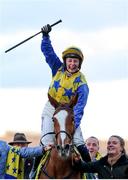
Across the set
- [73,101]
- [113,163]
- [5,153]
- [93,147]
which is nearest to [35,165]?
[5,153]

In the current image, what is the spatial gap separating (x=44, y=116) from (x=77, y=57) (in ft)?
3.53

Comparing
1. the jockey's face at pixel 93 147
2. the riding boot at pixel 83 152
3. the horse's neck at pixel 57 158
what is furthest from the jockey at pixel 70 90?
the jockey's face at pixel 93 147

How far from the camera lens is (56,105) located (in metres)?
12.1

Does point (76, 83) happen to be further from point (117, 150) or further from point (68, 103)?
point (117, 150)

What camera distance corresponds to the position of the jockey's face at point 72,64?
12.6 meters

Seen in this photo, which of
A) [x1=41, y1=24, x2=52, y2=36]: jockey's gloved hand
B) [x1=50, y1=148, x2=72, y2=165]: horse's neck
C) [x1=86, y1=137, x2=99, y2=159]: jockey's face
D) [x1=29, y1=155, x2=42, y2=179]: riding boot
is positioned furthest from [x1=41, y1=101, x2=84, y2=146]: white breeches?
[x1=86, y1=137, x2=99, y2=159]: jockey's face

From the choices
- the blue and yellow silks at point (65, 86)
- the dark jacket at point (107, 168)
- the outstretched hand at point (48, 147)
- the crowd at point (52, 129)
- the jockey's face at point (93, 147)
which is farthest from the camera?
the jockey's face at point (93, 147)

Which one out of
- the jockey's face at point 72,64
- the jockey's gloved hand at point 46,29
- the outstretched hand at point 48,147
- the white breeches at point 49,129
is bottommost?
the outstretched hand at point 48,147

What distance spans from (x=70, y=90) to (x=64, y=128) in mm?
1098

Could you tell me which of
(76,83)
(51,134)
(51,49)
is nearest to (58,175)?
(51,134)

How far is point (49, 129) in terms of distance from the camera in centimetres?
1226

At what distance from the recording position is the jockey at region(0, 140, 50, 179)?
12414 mm

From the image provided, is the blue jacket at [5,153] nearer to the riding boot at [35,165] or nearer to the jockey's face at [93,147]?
the riding boot at [35,165]

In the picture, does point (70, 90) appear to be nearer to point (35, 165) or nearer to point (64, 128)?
point (64, 128)
